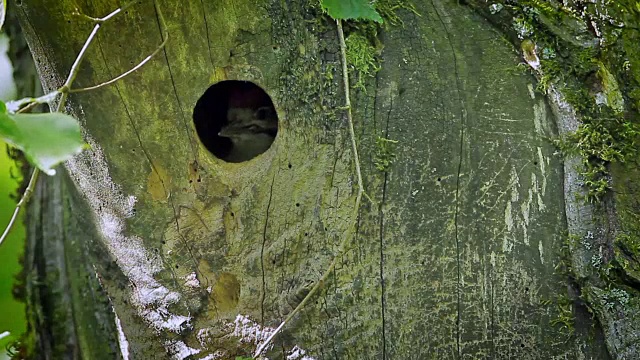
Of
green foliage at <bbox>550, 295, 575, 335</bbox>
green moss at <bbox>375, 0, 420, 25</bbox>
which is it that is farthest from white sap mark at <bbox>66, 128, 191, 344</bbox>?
green foliage at <bbox>550, 295, 575, 335</bbox>

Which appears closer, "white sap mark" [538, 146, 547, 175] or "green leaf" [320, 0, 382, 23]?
"green leaf" [320, 0, 382, 23]

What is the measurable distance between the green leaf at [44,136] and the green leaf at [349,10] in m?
0.67

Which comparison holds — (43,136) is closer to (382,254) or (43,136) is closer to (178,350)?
(382,254)

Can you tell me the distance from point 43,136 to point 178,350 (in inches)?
39.8

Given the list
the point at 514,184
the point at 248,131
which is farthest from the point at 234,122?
the point at 514,184

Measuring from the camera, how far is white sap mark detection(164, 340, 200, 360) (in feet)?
4.95

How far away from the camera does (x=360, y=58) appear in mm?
1386

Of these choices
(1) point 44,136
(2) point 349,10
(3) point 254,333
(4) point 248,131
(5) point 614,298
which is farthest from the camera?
(4) point 248,131

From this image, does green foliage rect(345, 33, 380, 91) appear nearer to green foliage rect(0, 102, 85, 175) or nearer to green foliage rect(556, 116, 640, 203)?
green foliage rect(556, 116, 640, 203)

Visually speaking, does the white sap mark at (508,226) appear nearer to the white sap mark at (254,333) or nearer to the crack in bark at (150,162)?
the white sap mark at (254,333)

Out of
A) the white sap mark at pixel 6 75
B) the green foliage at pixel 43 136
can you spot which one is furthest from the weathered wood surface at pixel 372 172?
the white sap mark at pixel 6 75

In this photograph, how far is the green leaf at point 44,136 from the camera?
1.91 feet

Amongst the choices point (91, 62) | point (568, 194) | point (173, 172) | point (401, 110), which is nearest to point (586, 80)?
point (568, 194)

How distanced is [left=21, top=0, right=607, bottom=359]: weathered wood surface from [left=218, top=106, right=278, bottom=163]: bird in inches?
13.0
